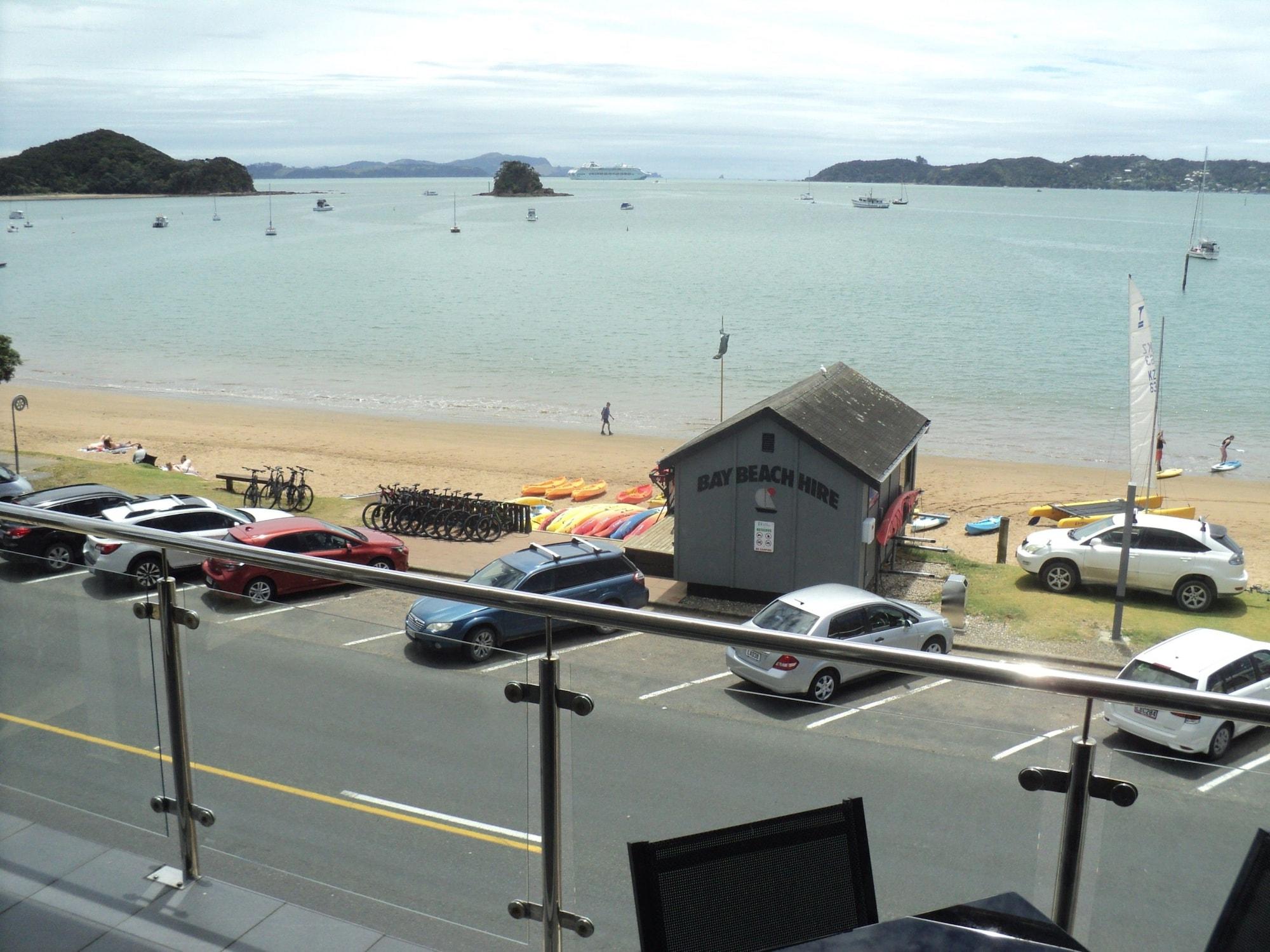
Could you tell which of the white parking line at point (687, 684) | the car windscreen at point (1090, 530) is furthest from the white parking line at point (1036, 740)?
the car windscreen at point (1090, 530)

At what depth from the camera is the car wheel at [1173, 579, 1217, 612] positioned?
80.5ft

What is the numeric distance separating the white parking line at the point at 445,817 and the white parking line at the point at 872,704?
956mm

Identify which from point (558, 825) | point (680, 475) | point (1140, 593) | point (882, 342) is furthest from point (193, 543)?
point (882, 342)

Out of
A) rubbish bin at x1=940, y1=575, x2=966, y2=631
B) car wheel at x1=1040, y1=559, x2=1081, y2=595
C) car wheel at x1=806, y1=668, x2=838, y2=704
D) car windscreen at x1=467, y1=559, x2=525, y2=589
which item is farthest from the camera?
car wheel at x1=1040, y1=559, x2=1081, y2=595

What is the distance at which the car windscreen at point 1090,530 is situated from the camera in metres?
25.1

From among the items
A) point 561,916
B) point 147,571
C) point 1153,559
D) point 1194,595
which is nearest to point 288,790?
point 147,571

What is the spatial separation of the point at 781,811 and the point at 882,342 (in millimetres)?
83658

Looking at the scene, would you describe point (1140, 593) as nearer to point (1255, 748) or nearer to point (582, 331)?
point (1255, 748)

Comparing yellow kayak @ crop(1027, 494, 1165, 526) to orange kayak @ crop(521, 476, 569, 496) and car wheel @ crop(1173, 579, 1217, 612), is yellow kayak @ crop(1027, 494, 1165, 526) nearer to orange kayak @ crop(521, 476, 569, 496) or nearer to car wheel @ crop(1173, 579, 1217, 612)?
car wheel @ crop(1173, 579, 1217, 612)

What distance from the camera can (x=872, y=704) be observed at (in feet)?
8.59

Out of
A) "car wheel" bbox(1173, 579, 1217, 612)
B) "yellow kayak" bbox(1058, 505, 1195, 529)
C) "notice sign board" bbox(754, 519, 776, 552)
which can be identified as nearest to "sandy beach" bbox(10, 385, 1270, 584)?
"yellow kayak" bbox(1058, 505, 1195, 529)

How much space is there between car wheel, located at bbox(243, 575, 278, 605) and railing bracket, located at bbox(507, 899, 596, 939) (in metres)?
1.12

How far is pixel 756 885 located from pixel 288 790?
174 centimetres

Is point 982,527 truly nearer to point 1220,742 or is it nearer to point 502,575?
point 502,575
